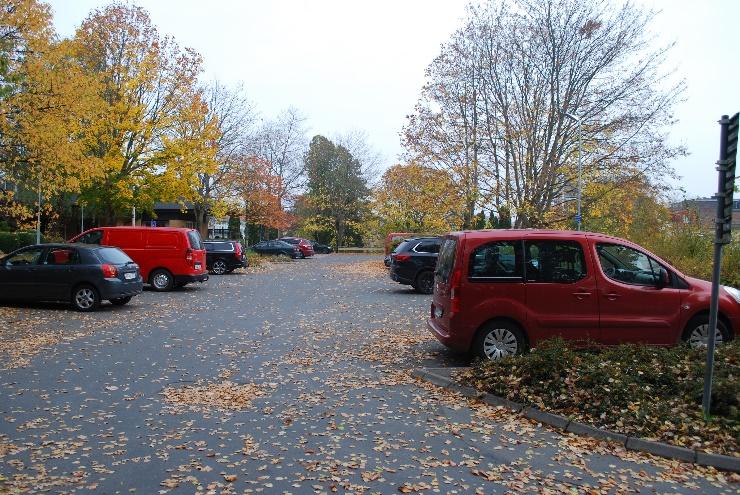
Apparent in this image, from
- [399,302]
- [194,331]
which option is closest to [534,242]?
[194,331]

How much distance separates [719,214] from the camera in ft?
19.4

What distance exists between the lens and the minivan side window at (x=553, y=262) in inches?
338

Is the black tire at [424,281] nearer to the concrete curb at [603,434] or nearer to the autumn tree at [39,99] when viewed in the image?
the autumn tree at [39,99]

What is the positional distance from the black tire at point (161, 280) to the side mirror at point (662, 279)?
15.0m

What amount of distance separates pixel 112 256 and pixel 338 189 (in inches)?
2214

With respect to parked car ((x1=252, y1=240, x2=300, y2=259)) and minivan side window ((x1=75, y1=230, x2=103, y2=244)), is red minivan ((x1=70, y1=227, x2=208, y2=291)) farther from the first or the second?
parked car ((x1=252, y1=240, x2=300, y2=259))

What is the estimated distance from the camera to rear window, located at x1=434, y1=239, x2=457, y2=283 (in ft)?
29.0

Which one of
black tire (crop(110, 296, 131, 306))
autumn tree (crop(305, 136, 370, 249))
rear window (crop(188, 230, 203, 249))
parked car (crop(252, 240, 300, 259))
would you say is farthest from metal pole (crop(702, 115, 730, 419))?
autumn tree (crop(305, 136, 370, 249))

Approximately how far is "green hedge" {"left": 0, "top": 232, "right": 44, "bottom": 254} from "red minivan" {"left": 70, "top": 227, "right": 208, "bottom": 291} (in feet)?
54.1

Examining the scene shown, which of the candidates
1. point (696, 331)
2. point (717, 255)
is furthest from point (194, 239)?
point (717, 255)

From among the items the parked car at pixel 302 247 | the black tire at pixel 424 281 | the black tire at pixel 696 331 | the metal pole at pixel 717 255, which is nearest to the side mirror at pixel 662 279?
the black tire at pixel 696 331

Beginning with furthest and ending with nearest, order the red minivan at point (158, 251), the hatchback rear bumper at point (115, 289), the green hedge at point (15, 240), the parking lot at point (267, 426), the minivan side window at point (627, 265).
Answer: the green hedge at point (15, 240) → the red minivan at point (158, 251) → the hatchback rear bumper at point (115, 289) → the minivan side window at point (627, 265) → the parking lot at point (267, 426)

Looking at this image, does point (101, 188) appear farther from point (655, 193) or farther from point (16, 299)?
point (655, 193)

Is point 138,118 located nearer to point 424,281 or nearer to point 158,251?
point 158,251
